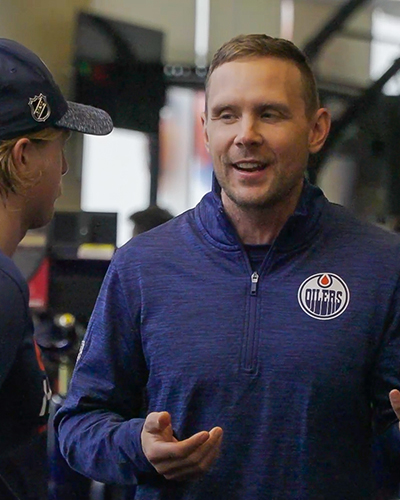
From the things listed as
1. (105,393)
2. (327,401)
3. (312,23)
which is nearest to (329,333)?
(327,401)

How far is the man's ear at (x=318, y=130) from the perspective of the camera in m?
1.48

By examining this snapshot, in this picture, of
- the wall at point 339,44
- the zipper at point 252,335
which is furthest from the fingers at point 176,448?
the wall at point 339,44

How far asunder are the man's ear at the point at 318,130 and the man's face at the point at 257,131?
44 millimetres

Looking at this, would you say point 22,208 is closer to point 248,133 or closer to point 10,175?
point 10,175

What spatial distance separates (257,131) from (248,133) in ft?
0.07

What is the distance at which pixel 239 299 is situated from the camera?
53.6 inches

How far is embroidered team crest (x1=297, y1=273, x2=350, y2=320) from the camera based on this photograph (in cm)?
135

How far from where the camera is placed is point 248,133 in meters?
1.37

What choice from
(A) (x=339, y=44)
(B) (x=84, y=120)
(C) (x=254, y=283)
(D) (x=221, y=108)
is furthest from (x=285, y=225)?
(A) (x=339, y=44)

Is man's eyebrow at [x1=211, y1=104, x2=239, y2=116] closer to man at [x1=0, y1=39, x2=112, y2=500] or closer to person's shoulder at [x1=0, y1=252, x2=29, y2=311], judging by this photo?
man at [x1=0, y1=39, x2=112, y2=500]

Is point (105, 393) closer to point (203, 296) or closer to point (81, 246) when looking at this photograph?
point (203, 296)

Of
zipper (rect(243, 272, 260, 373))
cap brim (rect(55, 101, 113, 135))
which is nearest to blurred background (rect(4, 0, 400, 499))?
cap brim (rect(55, 101, 113, 135))

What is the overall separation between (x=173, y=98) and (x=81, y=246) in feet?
1.74

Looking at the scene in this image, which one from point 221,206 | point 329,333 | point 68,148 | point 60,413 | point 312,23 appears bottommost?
point 60,413
